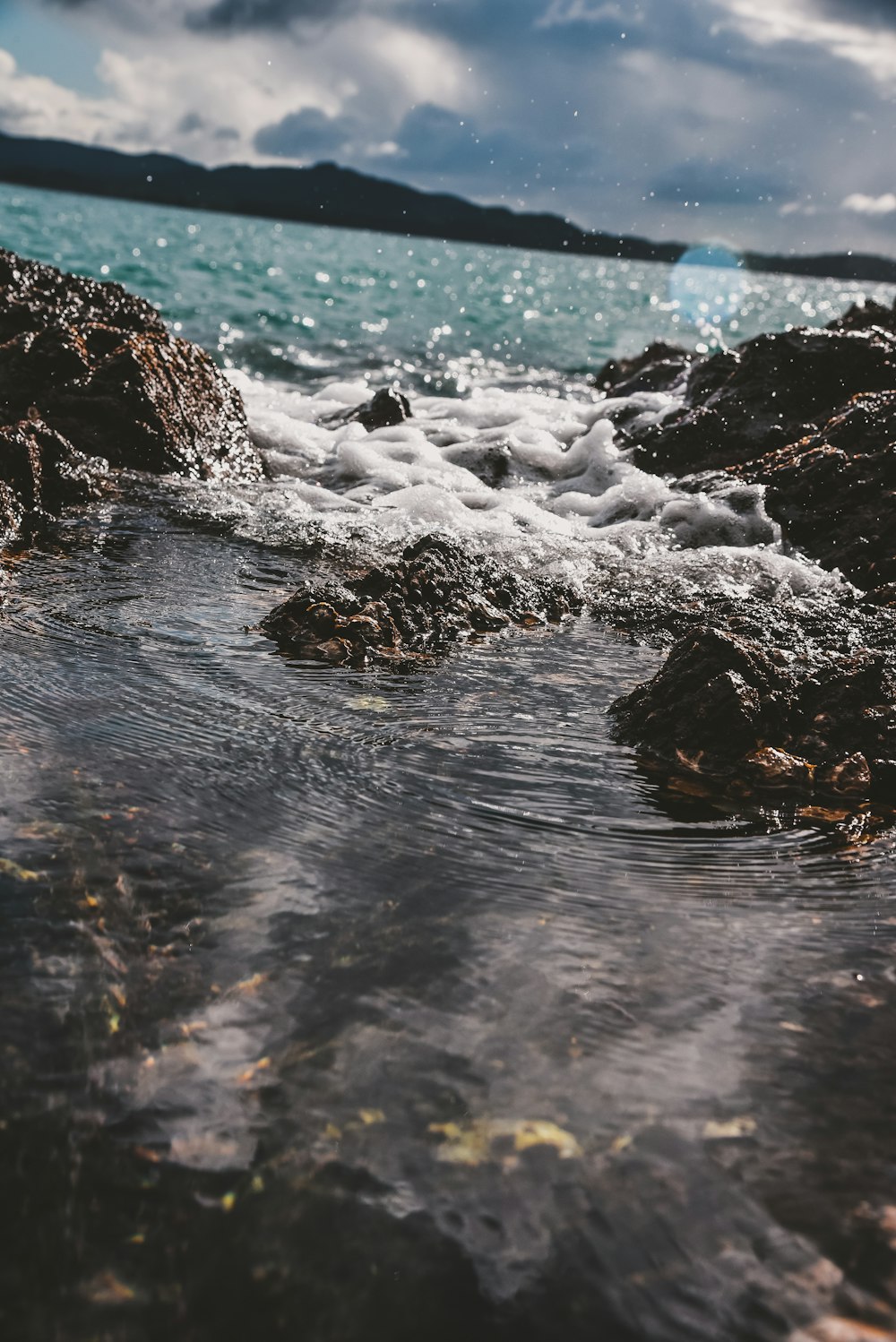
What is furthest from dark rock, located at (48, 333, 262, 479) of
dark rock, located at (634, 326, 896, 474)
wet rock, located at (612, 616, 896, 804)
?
wet rock, located at (612, 616, 896, 804)

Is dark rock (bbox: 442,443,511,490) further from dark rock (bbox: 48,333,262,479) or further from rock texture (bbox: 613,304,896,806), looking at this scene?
dark rock (bbox: 48,333,262,479)

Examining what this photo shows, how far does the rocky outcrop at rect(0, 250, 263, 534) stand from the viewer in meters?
7.34

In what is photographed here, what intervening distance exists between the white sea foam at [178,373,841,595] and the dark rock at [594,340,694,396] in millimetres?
1734

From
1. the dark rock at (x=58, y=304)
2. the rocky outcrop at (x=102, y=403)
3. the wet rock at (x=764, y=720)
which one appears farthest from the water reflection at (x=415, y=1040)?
the dark rock at (x=58, y=304)

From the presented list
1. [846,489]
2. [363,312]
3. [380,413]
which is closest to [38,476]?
[380,413]

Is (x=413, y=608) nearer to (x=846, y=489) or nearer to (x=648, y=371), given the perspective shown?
(x=846, y=489)

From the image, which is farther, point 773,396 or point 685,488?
point 773,396

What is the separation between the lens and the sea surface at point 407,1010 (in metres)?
1.91

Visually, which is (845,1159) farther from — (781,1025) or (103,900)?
(103,900)

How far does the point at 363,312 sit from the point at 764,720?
28963 mm

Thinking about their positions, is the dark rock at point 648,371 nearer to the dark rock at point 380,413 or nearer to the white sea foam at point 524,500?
the white sea foam at point 524,500

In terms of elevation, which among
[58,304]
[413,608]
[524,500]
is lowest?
[413,608]

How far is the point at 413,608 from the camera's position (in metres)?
5.30

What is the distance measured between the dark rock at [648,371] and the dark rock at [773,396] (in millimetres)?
3544
